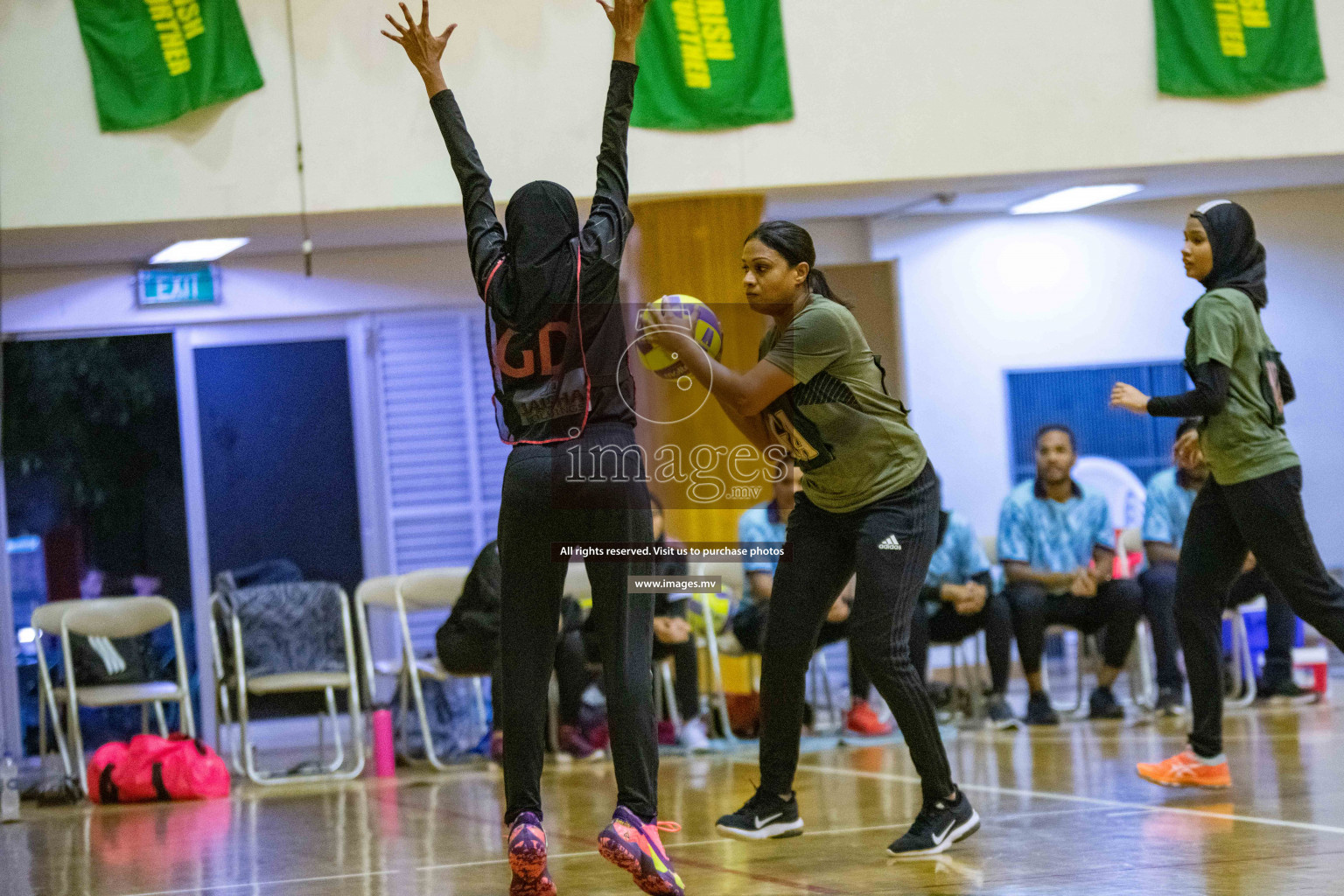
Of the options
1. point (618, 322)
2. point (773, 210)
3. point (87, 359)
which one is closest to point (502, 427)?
point (618, 322)

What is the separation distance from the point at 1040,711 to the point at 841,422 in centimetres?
424

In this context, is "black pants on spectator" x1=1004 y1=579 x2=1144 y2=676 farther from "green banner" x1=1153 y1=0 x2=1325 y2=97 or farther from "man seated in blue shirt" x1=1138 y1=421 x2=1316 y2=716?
"green banner" x1=1153 y1=0 x2=1325 y2=97

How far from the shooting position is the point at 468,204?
3.34 meters

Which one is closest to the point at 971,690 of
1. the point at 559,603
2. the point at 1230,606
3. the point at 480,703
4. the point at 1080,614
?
the point at 1080,614

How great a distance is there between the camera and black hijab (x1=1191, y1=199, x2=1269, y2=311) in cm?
456

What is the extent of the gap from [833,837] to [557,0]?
5.10 metres

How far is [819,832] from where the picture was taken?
4309 mm

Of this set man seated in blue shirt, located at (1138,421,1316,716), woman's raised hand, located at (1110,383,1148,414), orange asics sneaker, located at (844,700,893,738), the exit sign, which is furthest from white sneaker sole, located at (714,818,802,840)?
the exit sign

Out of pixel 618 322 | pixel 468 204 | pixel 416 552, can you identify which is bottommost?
pixel 416 552

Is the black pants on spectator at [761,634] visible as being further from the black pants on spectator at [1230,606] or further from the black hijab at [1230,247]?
the black hijab at [1230,247]

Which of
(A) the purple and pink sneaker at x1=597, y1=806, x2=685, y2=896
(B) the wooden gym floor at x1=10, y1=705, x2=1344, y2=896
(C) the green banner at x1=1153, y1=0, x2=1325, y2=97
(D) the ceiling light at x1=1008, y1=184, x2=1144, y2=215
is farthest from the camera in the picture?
(D) the ceiling light at x1=1008, y1=184, x2=1144, y2=215

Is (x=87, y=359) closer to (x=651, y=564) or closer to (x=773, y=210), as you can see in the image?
(x=773, y=210)

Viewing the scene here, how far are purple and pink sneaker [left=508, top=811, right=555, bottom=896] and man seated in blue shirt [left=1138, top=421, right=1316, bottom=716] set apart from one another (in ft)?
17.0

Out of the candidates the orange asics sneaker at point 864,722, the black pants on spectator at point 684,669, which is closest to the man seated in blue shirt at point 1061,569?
the orange asics sneaker at point 864,722
